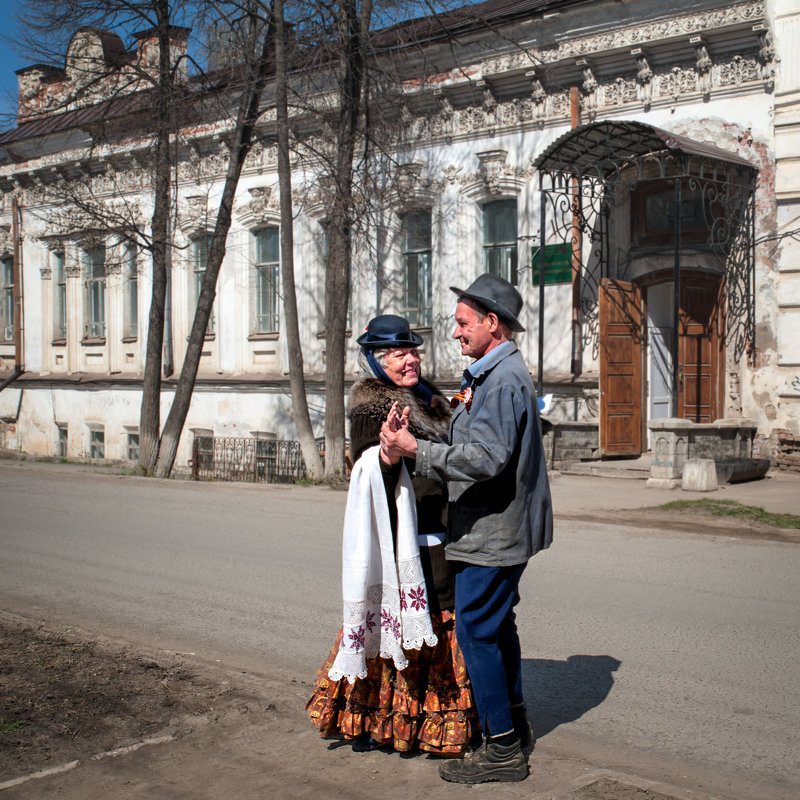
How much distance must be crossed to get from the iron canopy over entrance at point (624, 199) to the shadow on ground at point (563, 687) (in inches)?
385

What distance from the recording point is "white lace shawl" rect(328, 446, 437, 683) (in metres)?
3.86

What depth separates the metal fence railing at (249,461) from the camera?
16.3m

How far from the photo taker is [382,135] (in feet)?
54.0

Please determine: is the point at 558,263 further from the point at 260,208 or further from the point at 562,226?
the point at 260,208

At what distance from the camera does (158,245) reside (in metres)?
17.9

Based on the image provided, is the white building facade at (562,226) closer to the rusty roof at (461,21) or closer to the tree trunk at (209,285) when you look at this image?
the rusty roof at (461,21)

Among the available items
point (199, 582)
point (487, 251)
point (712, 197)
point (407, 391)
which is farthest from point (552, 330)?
point (407, 391)

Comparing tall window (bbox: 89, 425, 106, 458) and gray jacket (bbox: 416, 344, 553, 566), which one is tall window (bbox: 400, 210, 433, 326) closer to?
tall window (bbox: 89, 425, 106, 458)

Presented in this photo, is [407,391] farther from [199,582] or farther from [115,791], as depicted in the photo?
[199,582]

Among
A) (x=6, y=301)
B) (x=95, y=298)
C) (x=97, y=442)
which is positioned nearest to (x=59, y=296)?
(x=95, y=298)

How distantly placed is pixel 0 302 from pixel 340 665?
2795 cm

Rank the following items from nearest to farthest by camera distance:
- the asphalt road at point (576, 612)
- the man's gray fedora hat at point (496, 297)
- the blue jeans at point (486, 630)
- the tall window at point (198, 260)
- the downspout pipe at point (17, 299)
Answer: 1. the blue jeans at point (486, 630)
2. the man's gray fedora hat at point (496, 297)
3. the asphalt road at point (576, 612)
4. the tall window at point (198, 260)
5. the downspout pipe at point (17, 299)

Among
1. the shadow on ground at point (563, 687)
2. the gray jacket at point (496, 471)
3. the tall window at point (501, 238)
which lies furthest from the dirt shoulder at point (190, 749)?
the tall window at point (501, 238)

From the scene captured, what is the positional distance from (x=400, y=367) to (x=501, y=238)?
1474 centimetres
